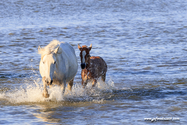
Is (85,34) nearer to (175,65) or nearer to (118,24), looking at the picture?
(118,24)

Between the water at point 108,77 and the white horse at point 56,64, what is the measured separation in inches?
18.9

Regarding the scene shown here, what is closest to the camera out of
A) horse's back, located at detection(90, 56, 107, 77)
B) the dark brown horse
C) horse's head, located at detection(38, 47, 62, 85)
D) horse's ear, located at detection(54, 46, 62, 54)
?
horse's head, located at detection(38, 47, 62, 85)

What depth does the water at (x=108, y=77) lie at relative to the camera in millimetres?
7984

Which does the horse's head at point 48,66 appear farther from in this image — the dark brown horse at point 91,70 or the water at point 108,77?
the dark brown horse at point 91,70

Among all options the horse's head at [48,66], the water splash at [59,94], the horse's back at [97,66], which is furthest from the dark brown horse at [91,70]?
the horse's head at [48,66]

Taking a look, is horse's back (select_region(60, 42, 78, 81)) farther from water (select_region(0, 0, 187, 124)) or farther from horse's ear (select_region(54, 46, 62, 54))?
water (select_region(0, 0, 187, 124))

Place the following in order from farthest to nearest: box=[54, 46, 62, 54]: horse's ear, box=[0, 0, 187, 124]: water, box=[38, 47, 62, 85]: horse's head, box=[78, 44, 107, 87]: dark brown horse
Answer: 1. box=[78, 44, 107, 87]: dark brown horse
2. box=[54, 46, 62, 54]: horse's ear
3. box=[38, 47, 62, 85]: horse's head
4. box=[0, 0, 187, 124]: water

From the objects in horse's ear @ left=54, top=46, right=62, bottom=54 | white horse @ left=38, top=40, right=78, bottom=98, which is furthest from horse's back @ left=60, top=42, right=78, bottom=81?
horse's ear @ left=54, top=46, right=62, bottom=54

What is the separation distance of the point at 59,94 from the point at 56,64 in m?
0.87

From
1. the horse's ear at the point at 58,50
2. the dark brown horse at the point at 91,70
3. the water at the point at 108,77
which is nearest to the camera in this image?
the water at the point at 108,77

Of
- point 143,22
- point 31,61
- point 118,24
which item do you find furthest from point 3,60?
point 143,22

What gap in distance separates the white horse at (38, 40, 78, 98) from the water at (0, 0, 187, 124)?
0.48 m

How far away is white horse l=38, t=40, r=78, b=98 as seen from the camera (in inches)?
324

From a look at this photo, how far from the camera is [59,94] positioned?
29.9ft
